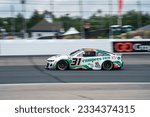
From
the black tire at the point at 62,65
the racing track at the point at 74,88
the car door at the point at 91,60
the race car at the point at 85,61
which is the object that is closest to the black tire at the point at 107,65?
the race car at the point at 85,61

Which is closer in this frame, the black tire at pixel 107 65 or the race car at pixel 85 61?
the race car at pixel 85 61

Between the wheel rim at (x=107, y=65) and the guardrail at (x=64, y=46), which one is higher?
the guardrail at (x=64, y=46)

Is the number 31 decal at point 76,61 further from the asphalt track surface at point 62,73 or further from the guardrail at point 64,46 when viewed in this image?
the guardrail at point 64,46

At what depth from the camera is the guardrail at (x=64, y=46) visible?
2372 centimetres

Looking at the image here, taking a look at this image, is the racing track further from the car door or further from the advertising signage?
the advertising signage

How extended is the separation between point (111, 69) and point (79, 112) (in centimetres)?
1420

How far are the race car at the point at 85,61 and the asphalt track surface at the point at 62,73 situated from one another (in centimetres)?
56

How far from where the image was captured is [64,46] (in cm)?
2430

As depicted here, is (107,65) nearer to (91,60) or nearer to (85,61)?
(91,60)

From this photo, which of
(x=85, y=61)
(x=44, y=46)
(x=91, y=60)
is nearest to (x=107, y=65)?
(x=91, y=60)

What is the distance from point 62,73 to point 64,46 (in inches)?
304

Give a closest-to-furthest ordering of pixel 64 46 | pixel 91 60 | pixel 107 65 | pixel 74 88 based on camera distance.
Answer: pixel 74 88 < pixel 91 60 < pixel 107 65 < pixel 64 46

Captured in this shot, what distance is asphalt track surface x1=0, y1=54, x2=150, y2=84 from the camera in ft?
46.7

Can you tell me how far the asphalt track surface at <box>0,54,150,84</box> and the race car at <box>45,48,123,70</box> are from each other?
0.56 m
